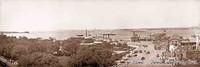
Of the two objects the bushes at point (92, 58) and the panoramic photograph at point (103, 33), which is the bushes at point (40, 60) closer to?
the panoramic photograph at point (103, 33)

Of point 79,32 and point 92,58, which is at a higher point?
point 79,32

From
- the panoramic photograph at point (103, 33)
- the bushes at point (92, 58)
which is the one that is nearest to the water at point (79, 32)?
the panoramic photograph at point (103, 33)

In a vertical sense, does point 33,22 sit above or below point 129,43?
above

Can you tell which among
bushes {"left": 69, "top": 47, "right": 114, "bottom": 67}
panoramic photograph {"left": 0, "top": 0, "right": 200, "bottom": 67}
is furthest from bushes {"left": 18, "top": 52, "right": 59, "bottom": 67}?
bushes {"left": 69, "top": 47, "right": 114, "bottom": 67}

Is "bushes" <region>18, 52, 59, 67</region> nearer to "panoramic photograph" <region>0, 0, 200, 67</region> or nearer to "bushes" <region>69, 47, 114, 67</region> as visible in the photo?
"panoramic photograph" <region>0, 0, 200, 67</region>

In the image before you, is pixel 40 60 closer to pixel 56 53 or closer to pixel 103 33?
pixel 56 53

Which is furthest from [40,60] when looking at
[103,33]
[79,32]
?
[103,33]

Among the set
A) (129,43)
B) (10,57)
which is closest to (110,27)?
(129,43)

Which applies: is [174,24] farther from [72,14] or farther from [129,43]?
[72,14]
